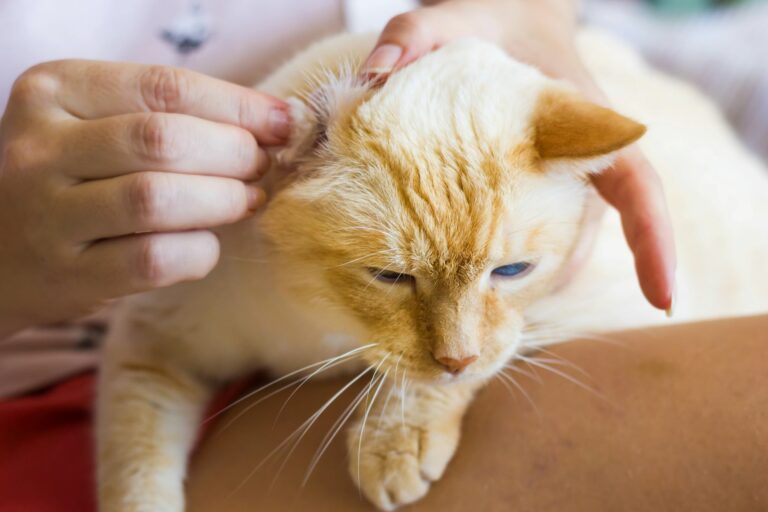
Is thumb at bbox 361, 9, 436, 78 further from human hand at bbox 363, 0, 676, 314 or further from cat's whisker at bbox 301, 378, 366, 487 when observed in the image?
cat's whisker at bbox 301, 378, 366, 487

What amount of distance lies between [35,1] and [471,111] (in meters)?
0.88

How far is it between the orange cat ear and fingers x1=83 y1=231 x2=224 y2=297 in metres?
0.43

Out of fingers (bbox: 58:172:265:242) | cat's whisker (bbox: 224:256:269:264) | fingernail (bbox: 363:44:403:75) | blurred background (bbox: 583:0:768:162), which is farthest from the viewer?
blurred background (bbox: 583:0:768:162)

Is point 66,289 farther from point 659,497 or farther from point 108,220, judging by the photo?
point 659,497

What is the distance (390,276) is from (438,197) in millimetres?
121

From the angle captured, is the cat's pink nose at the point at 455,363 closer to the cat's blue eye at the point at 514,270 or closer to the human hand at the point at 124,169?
the cat's blue eye at the point at 514,270

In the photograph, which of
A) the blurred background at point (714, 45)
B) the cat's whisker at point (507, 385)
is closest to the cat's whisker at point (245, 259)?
the cat's whisker at point (507, 385)

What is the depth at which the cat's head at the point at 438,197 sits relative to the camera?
0.80 meters

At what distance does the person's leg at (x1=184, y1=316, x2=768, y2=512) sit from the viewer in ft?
2.60

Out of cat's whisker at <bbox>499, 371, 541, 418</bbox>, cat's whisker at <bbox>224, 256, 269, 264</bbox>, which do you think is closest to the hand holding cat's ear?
cat's whisker at <bbox>499, 371, 541, 418</bbox>

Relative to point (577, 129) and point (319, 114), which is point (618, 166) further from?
point (319, 114)

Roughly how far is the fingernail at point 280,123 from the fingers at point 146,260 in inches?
6.1

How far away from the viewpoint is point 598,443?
0.85 m

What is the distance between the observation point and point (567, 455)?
2.78 ft
